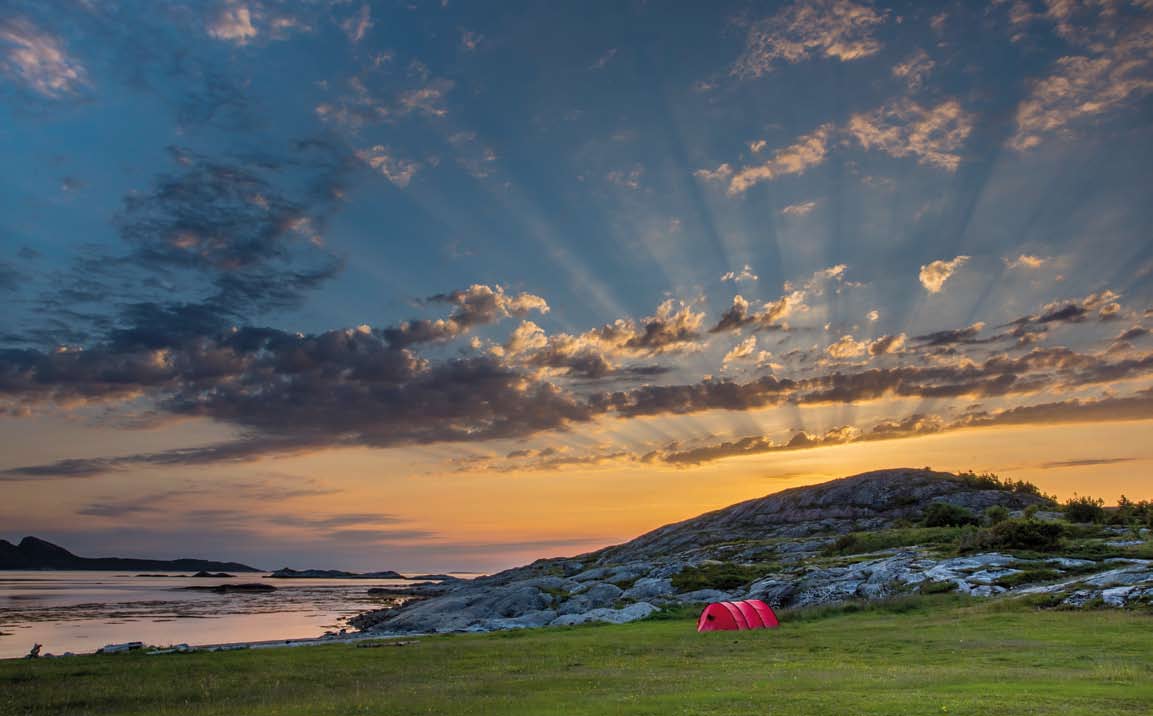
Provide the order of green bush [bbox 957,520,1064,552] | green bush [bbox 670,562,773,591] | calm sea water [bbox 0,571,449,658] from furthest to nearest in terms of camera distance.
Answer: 1. green bush [bbox 670,562,773,591]
2. green bush [bbox 957,520,1064,552]
3. calm sea water [bbox 0,571,449,658]

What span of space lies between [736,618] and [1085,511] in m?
102

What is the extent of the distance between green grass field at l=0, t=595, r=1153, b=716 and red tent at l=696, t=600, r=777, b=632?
2326 millimetres

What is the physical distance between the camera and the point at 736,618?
190 ft

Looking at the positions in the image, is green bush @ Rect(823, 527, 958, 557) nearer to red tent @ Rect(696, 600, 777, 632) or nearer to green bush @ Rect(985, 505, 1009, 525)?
green bush @ Rect(985, 505, 1009, 525)

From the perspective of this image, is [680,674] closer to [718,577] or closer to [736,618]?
[736,618]

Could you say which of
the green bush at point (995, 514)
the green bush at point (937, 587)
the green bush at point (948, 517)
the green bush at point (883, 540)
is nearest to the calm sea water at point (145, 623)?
the green bush at point (937, 587)

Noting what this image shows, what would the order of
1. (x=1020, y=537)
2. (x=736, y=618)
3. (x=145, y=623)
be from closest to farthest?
(x=736, y=618) < (x=1020, y=537) < (x=145, y=623)

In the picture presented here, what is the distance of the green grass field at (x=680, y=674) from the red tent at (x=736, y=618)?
233 cm

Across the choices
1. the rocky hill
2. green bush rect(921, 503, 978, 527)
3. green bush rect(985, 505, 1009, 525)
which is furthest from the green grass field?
green bush rect(921, 503, 978, 527)

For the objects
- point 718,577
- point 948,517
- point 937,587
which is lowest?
point 937,587

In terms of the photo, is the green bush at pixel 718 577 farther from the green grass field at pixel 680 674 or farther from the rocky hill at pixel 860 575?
the green grass field at pixel 680 674

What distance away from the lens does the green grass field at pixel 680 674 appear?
2530 centimetres

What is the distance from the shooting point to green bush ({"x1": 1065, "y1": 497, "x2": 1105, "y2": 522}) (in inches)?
4833

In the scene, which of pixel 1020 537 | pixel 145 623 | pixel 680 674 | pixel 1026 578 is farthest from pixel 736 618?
pixel 145 623
